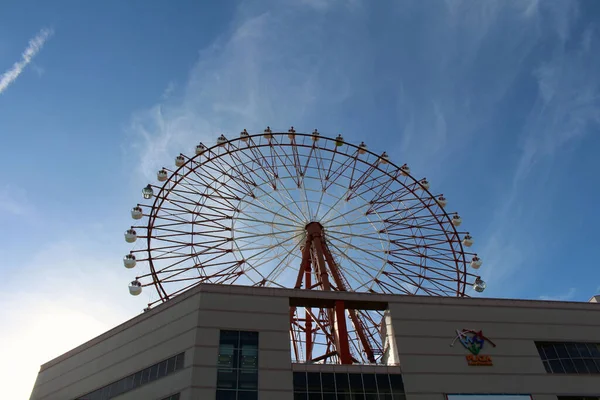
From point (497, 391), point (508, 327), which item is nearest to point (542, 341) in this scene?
point (508, 327)

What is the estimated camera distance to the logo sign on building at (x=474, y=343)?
1215 inches

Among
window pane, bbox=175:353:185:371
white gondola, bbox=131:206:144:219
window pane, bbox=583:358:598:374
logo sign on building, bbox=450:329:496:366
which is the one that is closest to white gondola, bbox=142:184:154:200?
white gondola, bbox=131:206:144:219

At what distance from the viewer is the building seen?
28406 mm

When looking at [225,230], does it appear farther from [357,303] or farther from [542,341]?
[542,341]

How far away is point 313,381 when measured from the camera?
28797mm

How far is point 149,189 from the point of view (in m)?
40.2

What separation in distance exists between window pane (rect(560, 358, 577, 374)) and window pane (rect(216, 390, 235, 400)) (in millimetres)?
20053

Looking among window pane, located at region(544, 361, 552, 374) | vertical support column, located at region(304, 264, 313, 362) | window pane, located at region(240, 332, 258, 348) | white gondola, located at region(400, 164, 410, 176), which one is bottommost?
window pane, located at region(544, 361, 552, 374)

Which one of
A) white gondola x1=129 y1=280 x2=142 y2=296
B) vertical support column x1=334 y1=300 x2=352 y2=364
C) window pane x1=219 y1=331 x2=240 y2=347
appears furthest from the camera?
white gondola x1=129 y1=280 x2=142 y2=296

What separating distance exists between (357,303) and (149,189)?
60.1ft

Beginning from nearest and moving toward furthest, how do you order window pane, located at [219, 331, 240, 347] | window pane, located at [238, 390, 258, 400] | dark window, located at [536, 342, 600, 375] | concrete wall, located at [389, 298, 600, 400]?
window pane, located at [238, 390, 258, 400] → window pane, located at [219, 331, 240, 347] → concrete wall, located at [389, 298, 600, 400] → dark window, located at [536, 342, 600, 375]

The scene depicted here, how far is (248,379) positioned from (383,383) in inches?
299

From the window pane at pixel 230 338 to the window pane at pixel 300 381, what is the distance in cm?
381

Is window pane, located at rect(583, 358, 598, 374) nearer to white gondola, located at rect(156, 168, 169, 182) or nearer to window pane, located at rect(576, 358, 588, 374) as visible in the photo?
window pane, located at rect(576, 358, 588, 374)
